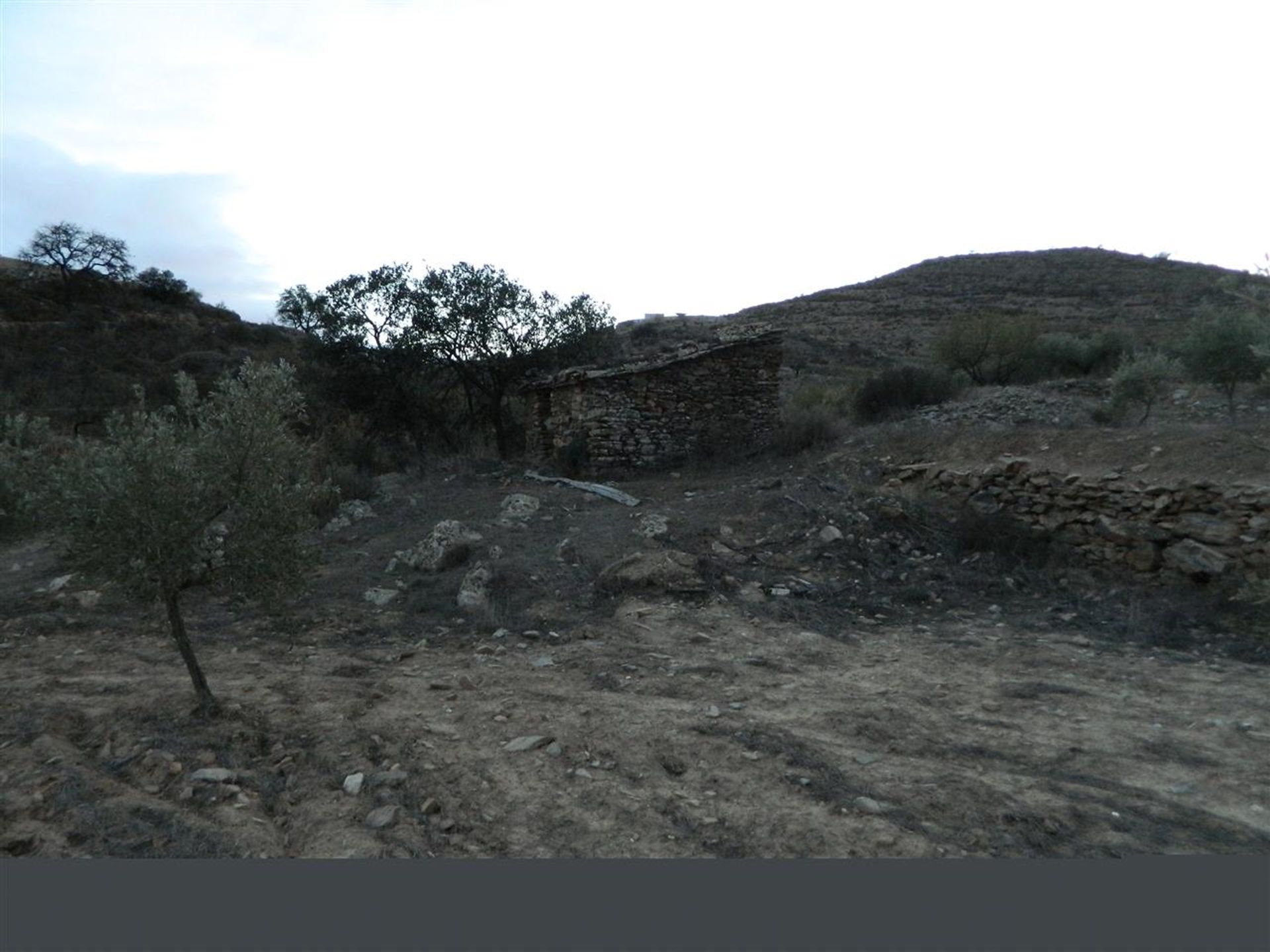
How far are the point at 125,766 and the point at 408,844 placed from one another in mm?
1945

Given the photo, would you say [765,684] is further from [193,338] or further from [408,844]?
[193,338]

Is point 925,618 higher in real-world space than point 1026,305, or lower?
lower

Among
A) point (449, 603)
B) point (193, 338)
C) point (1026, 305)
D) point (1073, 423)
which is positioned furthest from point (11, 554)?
point (1026, 305)

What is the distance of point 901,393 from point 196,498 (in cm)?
1410

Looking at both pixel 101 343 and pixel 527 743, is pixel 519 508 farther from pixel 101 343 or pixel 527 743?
pixel 101 343

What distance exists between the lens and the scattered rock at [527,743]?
4.87 metres

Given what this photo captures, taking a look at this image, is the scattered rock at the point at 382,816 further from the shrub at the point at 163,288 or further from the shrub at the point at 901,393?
the shrub at the point at 163,288

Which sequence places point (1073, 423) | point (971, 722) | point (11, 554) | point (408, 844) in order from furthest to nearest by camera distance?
point (1073, 423) → point (11, 554) → point (971, 722) → point (408, 844)

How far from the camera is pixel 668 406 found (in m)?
14.7

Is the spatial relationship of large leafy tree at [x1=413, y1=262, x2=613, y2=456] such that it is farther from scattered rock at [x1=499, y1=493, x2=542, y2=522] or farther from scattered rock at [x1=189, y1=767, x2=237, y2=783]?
scattered rock at [x1=189, y1=767, x2=237, y2=783]

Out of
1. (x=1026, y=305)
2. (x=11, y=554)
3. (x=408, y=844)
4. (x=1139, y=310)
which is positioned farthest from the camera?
(x=1026, y=305)

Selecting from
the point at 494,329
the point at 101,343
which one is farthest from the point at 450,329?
the point at 101,343

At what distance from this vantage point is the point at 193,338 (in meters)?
33.0

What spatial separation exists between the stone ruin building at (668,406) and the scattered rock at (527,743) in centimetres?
931
